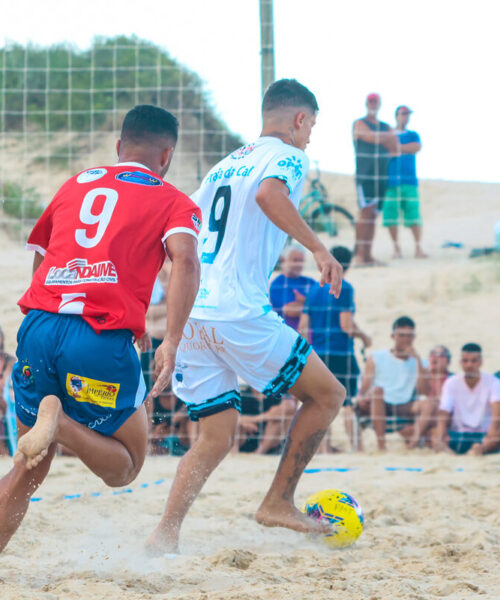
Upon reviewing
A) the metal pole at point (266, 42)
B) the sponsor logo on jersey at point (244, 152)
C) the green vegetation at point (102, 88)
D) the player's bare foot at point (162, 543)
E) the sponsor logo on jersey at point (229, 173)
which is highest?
the green vegetation at point (102, 88)

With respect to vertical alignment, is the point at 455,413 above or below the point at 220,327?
below

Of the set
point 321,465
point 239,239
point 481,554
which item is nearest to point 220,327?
point 239,239

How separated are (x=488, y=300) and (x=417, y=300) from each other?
0.95m

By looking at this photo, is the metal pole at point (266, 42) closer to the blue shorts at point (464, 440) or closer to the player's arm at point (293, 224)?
the blue shorts at point (464, 440)

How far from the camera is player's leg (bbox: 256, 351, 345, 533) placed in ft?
11.5

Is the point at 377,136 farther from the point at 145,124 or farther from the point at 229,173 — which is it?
the point at 145,124

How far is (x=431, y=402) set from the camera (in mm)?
6578

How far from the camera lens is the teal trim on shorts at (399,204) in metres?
9.32

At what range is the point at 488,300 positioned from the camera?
11.6 meters

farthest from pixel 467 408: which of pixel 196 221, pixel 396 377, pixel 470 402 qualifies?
pixel 196 221

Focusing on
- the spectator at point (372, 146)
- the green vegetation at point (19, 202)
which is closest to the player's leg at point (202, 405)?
the spectator at point (372, 146)

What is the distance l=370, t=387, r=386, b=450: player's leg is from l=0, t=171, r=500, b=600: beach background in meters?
0.14

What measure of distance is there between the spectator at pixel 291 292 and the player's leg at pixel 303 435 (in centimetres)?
302

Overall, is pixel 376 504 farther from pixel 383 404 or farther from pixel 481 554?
pixel 383 404
